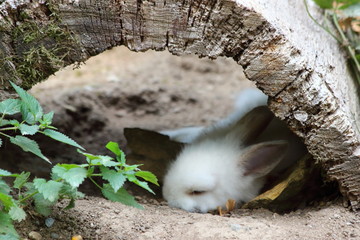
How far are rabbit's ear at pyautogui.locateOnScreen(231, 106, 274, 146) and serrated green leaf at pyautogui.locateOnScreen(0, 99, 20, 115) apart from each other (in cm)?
152

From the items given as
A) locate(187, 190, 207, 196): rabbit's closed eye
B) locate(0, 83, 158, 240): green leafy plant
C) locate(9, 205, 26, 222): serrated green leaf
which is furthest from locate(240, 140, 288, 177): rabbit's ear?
locate(9, 205, 26, 222): serrated green leaf

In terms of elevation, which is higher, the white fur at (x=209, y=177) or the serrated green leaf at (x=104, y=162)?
the serrated green leaf at (x=104, y=162)

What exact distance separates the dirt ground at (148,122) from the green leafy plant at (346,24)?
85 cm

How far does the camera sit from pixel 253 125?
3.19m

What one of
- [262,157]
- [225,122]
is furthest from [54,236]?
[225,122]

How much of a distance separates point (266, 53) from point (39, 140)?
1787 millimetres

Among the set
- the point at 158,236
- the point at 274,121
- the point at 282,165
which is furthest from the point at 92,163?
the point at 274,121

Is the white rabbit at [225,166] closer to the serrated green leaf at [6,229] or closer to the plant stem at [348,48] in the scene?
the plant stem at [348,48]

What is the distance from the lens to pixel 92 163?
1.89 m

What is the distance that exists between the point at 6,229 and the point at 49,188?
198 millimetres

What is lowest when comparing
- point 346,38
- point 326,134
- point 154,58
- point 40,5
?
point 154,58

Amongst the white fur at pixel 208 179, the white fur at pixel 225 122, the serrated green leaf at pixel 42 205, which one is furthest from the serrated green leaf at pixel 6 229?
the white fur at pixel 225 122

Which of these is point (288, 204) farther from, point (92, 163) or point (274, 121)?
point (92, 163)

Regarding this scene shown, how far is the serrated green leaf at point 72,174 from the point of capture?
1.79 meters
